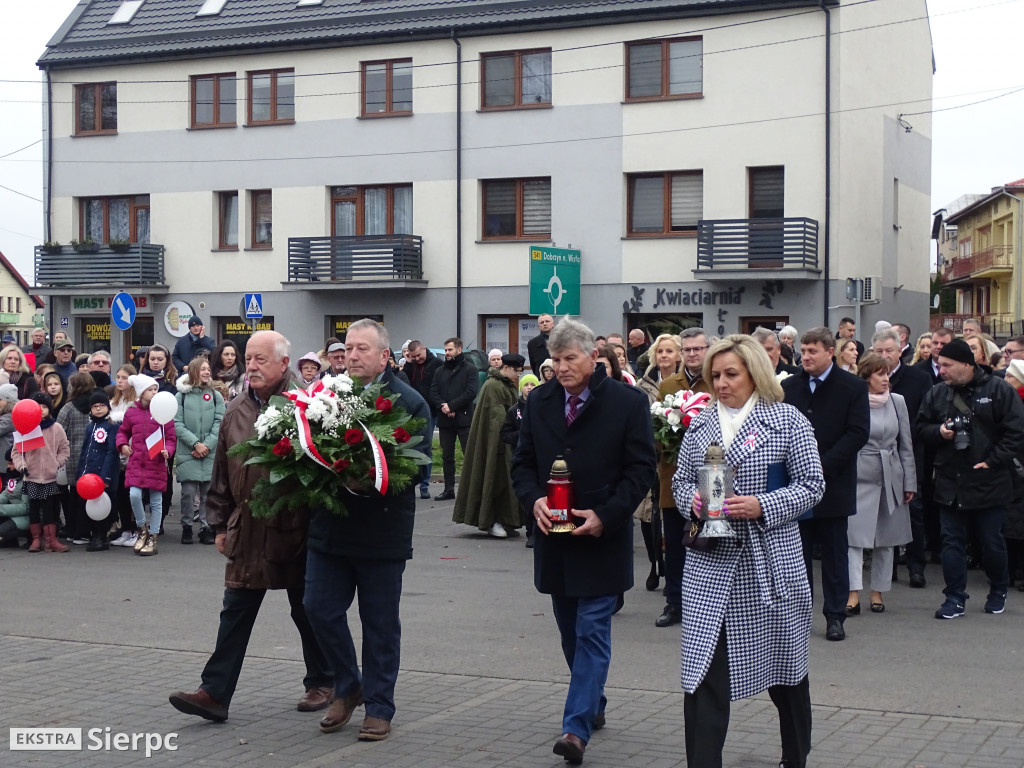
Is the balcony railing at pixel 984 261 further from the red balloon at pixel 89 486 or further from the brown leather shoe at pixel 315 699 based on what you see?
the brown leather shoe at pixel 315 699

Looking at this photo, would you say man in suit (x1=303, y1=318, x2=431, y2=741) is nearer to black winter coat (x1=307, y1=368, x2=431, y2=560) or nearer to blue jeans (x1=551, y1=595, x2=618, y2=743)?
black winter coat (x1=307, y1=368, x2=431, y2=560)

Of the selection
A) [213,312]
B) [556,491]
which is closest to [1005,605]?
[556,491]

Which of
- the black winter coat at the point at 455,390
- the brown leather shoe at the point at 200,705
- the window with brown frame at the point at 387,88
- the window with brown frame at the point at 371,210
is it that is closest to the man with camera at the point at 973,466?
the brown leather shoe at the point at 200,705

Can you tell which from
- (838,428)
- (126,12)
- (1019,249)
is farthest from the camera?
(1019,249)

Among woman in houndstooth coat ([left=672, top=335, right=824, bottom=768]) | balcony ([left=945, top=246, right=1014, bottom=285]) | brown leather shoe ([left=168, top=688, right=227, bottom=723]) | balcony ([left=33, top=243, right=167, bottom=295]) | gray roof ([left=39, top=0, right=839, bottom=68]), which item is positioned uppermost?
gray roof ([left=39, top=0, right=839, bottom=68])

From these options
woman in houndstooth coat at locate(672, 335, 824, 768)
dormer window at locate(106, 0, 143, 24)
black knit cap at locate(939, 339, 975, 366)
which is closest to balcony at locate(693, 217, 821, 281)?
dormer window at locate(106, 0, 143, 24)

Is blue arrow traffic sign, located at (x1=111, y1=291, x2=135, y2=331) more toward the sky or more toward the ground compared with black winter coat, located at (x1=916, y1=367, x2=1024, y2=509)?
more toward the sky

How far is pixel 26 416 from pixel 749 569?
10.0 meters

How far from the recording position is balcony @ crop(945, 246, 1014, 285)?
75.2 meters

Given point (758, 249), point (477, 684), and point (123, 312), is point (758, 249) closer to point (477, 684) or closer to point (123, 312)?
point (123, 312)

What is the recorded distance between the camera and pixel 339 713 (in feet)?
22.4

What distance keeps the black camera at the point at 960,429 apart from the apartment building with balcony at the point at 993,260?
194 feet

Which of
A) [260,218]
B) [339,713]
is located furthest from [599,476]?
[260,218]

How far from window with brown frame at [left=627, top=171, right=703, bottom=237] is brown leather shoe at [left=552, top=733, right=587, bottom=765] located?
25.5 metres
